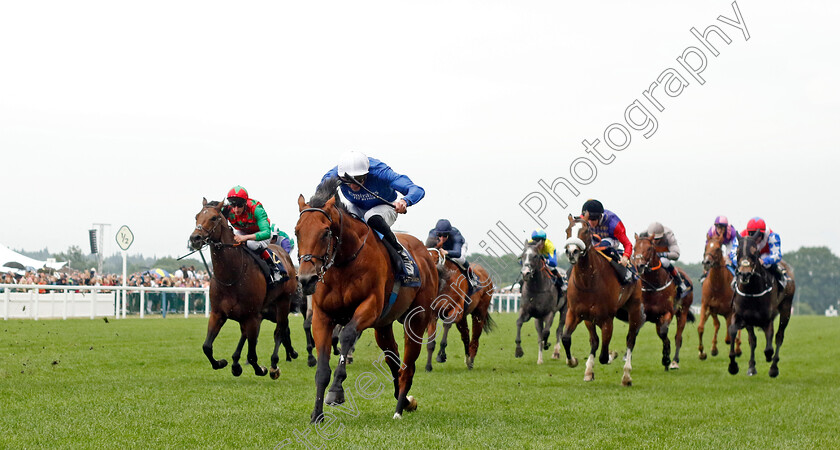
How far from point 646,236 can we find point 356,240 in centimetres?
819

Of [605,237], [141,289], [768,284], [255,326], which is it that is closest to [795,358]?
[768,284]

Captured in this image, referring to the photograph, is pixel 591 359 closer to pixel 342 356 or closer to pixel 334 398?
pixel 334 398

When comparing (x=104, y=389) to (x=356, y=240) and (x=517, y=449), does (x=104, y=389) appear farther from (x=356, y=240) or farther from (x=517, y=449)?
(x=517, y=449)

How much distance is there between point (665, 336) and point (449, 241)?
→ 158 inches

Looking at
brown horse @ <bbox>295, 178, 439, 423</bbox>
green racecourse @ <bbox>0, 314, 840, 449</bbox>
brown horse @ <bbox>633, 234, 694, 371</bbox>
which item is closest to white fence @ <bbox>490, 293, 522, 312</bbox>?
brown horse @ <bbox>633, 234, 694, 371</bbox>

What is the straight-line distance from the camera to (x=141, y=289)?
27.2 m

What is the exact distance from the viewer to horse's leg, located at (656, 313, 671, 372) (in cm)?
1464

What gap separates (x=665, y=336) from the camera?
48.6 feet

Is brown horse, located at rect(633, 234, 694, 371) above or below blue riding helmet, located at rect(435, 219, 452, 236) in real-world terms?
below

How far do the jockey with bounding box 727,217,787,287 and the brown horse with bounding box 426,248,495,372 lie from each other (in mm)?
3999

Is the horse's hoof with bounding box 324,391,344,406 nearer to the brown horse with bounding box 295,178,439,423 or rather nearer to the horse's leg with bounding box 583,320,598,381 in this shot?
the brown horse with bounding box 295,178,439,423

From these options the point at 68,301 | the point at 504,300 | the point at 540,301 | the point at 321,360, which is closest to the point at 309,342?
the point at 540,301

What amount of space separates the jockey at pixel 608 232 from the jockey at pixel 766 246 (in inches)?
84.1

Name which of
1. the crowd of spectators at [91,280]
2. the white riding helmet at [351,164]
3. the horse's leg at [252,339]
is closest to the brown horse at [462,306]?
the horse's leg at [252,339]
